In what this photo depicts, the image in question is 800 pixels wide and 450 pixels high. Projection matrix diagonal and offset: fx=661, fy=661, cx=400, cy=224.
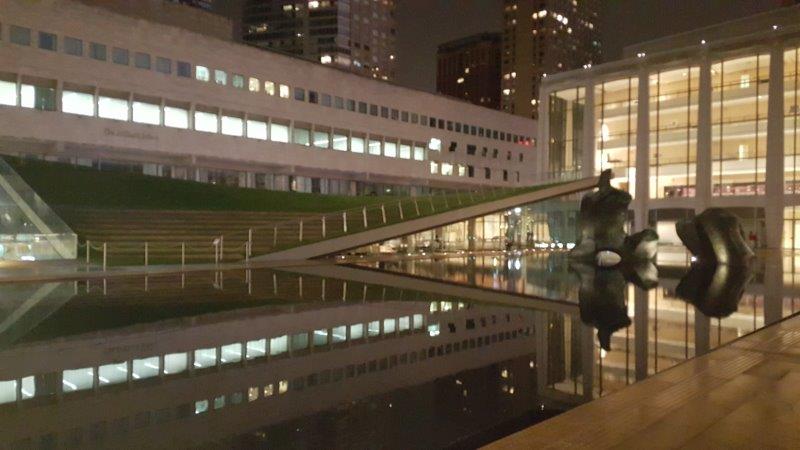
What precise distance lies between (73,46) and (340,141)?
22331 millimetres

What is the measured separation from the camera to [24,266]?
22.5 meters

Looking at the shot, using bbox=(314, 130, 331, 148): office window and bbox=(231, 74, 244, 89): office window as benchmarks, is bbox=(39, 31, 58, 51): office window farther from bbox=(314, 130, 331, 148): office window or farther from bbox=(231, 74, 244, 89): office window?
bbox=(314, 130, 331, 148): office window

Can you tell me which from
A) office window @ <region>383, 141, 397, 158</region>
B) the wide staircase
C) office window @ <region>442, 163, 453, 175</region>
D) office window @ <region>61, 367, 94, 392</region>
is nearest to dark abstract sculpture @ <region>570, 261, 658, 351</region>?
office window @ <region>61, 367, 94, 392</region>

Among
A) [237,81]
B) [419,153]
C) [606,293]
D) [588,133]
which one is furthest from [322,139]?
[606,293]

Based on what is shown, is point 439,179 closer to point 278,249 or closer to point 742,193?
point 742,193

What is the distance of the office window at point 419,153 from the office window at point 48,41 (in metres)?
32.8

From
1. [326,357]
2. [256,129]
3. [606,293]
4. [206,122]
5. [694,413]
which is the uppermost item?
[206,122]

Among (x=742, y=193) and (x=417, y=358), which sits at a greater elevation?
(x=742, y=193)

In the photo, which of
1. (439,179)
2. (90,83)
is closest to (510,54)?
(439,179)

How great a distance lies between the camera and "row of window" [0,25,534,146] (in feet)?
131

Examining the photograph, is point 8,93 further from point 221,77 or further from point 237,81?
point 237,81

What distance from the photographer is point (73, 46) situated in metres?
40.9

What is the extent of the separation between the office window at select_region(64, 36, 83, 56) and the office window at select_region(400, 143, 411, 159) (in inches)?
1157

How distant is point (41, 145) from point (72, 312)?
32.7m
